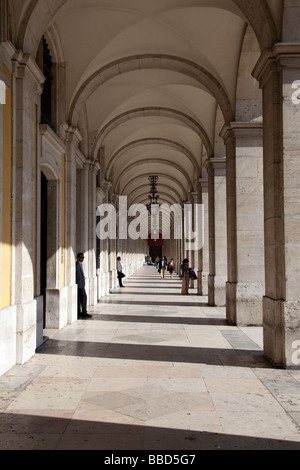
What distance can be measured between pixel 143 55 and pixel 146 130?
784 centimetres

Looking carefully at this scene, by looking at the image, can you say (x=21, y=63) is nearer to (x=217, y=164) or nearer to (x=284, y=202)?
(x=284, y=202)

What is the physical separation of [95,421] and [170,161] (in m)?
20.9

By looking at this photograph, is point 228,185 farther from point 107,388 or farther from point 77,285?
point 107,388

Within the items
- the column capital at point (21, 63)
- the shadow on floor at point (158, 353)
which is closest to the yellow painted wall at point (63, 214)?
the shadow on floor at point (158, 353)

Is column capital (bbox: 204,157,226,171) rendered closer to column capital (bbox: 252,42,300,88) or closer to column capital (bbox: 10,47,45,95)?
column capital (bbox: 252,42,300,88)

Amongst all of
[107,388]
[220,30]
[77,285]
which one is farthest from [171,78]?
[107,388]

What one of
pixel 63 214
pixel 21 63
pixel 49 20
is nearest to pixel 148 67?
pixel 63 214

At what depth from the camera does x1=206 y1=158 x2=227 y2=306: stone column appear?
13633 millimetres

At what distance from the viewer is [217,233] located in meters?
14.0

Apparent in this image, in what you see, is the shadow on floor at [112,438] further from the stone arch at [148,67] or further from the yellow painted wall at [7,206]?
the stone arch at [148,67]

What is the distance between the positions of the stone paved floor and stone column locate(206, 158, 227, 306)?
457 cm

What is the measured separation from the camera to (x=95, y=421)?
4277 mm

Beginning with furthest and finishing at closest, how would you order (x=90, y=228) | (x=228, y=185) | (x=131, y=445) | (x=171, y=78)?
1. (x=90, y=228)
2. (x=171, y=78)
3. (x=228, y=185)
4. (x=131, y=445)

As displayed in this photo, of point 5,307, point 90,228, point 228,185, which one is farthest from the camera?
point 90,228
